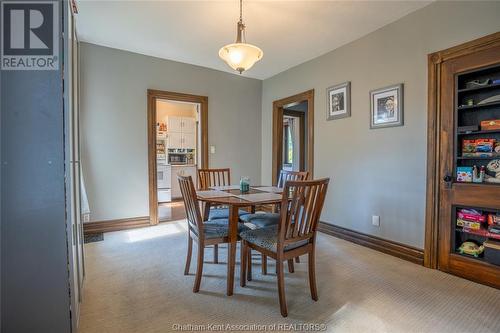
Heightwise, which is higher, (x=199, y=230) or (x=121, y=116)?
(x=121, y=116)

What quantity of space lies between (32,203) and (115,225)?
2.62 m

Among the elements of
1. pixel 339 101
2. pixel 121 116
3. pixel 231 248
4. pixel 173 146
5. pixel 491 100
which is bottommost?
pixel 231 248

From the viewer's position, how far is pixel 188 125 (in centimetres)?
668

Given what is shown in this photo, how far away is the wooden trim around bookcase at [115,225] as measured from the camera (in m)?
3.48

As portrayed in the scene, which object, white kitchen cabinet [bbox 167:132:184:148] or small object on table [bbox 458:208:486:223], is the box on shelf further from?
white kitchen cabinet [bbox 167:132:184:148]

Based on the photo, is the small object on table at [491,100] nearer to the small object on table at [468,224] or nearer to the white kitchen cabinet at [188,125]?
the small object on table at [468,224]

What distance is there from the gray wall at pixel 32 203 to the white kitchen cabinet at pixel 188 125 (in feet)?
17.7

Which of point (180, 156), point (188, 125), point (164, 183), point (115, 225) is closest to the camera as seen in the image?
point (115, 225)

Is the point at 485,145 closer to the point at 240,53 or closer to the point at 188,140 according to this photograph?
the point at 240,53

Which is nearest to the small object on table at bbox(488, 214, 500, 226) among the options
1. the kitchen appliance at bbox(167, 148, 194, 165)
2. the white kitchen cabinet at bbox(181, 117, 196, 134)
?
the kitchen appliance at bbox(167, 148, 194, 165)

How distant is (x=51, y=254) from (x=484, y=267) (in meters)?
3.09

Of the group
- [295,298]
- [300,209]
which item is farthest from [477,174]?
[295,298]

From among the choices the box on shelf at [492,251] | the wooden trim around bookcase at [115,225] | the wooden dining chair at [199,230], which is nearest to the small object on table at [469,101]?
the box on shelf at [492,251]

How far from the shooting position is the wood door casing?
210cm
